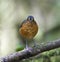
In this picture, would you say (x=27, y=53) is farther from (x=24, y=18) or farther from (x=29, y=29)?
(x=24, y=18)

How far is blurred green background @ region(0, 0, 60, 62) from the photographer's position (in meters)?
6.80

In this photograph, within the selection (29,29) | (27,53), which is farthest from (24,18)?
(27,53)

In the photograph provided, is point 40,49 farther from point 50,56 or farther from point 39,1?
point 39,1

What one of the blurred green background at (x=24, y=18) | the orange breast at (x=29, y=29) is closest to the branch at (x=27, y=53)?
the orange breast at (x=29, y=29)

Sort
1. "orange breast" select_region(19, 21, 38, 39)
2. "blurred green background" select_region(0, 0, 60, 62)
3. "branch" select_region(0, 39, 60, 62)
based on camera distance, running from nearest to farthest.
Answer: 1. "branch" select_region(0, 39, 60, 62)
2. "orange breast" select_region(19, 21, 38, 39)
3. "blurred green background" select_region(0, 0, 60, 62)

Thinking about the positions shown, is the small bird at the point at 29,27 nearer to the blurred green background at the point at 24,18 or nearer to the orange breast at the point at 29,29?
the orange breast at the point at 29,29

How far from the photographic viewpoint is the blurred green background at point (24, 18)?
22.3 feet

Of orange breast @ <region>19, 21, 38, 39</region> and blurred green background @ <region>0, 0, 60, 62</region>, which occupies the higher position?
blurred green background @ <region>0, 0, 60, 62</region>

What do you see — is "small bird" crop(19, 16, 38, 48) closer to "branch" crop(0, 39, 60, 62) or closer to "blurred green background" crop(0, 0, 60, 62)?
"branch" crop(0, 39, 60, 62)

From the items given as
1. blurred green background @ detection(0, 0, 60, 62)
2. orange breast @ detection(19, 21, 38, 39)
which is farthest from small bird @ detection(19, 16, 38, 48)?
blurred green background @ detection(0, 0, 60, 62)

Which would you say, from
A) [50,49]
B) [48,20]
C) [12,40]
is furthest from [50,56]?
[48,20]

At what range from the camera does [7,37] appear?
704 cm

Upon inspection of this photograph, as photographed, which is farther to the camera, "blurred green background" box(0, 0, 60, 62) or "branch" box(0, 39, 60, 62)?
"blurred green background" box(0, 0, 60, 62)

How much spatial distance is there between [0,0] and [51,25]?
4.87 feet
